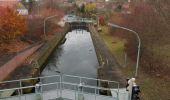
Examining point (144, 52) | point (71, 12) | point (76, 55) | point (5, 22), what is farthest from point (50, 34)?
point (71, 12)

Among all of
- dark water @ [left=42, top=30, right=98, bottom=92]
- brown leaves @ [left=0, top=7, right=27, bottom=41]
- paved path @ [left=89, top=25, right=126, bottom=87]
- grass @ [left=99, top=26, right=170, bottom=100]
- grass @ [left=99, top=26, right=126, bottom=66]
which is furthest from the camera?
brown leaves @ [left=0, top=7, right=27, bottom=41]

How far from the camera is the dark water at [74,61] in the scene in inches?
1268

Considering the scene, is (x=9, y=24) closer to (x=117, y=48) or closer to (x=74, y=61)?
(x=74, y=61)

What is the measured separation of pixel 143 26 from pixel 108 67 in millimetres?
6226

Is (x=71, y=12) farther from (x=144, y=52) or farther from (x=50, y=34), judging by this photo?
(x=144, y=52)

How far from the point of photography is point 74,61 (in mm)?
37719

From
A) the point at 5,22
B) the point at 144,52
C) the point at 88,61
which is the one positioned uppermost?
the point at 5,22

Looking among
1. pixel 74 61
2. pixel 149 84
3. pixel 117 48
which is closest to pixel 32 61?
pixel 74 61

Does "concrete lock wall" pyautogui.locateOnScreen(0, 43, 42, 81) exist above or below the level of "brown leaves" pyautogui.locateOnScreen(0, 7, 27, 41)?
below

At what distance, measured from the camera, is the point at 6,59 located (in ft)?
103

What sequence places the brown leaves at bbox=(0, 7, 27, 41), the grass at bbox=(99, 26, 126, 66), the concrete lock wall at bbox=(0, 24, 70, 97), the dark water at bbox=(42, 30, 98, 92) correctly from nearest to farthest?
the concrete lock wall at bbox=(0, 24, 70, 97) → the grass at bbox=(99, 26, 126, 66) → the dark water at bbox=(42, 30, 98, 92) → the brown leaves at bbox=(0, 7, 27, 41)

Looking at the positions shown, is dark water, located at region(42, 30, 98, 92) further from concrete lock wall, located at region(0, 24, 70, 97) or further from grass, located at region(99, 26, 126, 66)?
grass, located at region(99, 26, 126, 66)

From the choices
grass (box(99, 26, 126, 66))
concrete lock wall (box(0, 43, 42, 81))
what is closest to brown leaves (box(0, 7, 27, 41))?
concrete lock wall (box(0, 43, 42, 81))

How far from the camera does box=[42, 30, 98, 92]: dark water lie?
106 ft
